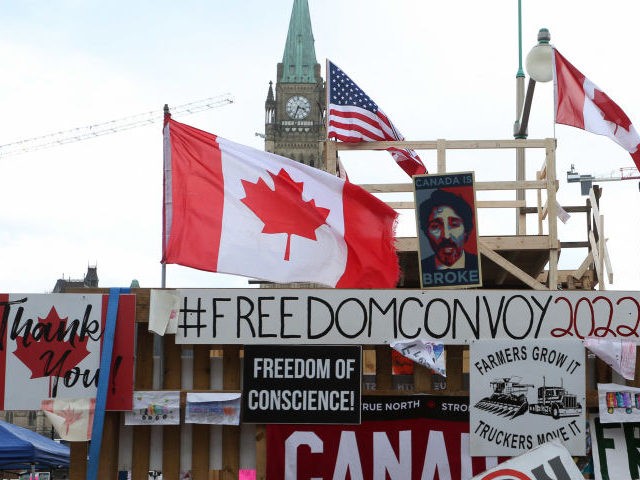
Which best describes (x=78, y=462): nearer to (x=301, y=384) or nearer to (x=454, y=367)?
(x=301, y=384)

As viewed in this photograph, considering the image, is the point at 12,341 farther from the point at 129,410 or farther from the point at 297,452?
the point at 297,452

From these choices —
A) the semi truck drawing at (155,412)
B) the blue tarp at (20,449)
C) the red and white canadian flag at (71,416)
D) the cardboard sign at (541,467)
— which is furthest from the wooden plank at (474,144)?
the cardboard sign at (541,467)

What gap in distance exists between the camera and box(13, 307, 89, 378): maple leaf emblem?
35.0ft

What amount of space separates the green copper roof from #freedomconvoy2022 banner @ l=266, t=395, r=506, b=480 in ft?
571

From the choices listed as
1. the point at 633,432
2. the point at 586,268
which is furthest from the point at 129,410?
the point at 586,268

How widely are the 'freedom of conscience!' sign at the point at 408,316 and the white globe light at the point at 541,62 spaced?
4.30 metres

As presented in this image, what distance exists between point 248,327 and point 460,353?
2129 mm

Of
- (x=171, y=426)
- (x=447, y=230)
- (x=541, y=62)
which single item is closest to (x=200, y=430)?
(x=171, y=426)

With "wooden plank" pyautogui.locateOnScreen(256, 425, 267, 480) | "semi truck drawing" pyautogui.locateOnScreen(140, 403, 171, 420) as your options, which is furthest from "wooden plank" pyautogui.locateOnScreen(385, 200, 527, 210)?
"semi truck drawing" pyautogui.locateOnScreen(140, 403, 171, 420)

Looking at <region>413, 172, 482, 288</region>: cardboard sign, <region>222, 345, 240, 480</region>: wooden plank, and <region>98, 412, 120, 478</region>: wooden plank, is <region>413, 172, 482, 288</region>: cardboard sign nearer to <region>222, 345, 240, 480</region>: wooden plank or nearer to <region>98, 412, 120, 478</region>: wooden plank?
<region>222, 345, 240, 480</region>: wooden plank

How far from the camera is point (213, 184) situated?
11.4 meters

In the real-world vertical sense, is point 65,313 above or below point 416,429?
above

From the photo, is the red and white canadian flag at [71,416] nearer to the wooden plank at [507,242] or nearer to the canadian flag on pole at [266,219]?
the canadian flag on pole at [266,219]

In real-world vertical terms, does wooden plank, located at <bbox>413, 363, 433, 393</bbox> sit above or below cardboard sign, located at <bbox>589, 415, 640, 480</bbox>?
above
